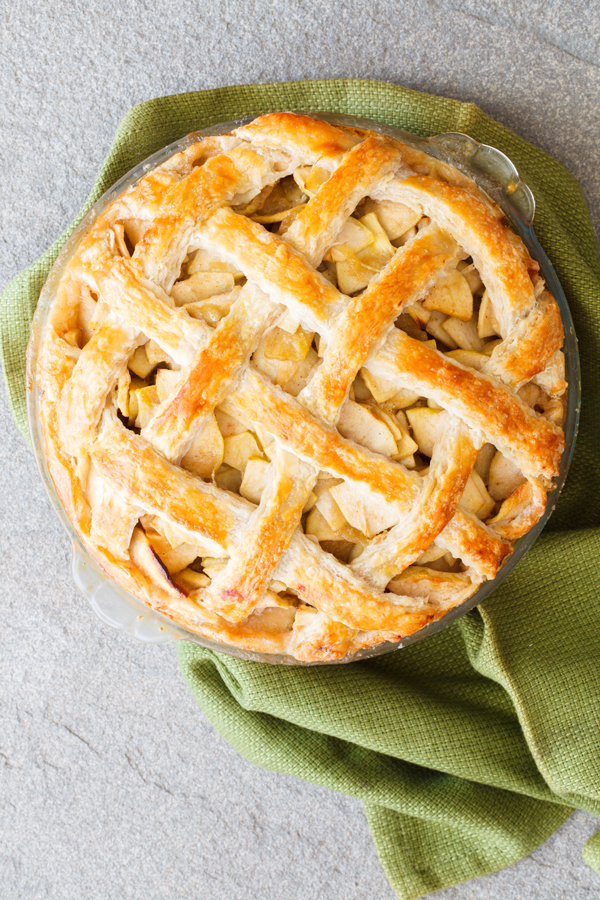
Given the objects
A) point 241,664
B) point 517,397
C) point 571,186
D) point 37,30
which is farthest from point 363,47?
point 241,664

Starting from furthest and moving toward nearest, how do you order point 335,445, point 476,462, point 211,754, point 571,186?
point 211,754 → point 571,186 → point 476,462 → point 335,445

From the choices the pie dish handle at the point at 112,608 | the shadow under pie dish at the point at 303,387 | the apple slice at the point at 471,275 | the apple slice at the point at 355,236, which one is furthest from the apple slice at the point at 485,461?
the pie dish handle at the point at 112,608

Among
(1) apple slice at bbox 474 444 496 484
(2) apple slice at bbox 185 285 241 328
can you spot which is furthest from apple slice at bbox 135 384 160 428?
(1) apple slice at bbox 474 444 496 484

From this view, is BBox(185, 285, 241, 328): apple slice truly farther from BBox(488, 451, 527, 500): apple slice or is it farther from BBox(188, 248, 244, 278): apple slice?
BBox(488, 451, 527, 500): apple slice

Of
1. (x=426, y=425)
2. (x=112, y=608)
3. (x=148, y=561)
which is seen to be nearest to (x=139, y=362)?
(x=148, y=561)

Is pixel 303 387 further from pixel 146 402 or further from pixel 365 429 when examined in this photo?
pixel 146 402

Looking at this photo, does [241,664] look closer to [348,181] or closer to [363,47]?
[348,181]

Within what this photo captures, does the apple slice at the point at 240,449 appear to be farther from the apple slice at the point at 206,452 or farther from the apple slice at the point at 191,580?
the apple slice at the point at 191,580
